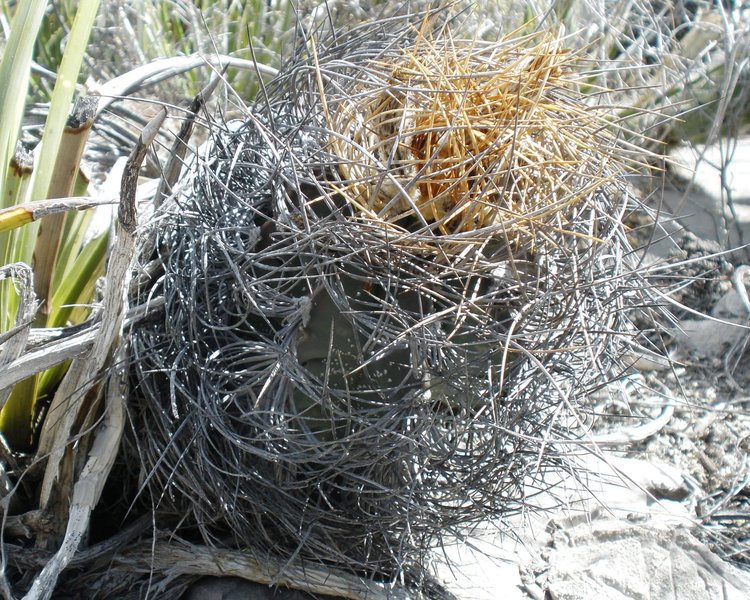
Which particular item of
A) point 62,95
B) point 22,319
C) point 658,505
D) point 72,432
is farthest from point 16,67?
point 658,505

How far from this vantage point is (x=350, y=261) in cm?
76

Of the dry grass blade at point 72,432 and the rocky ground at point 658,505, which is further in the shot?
the rocky ground at point 658,505

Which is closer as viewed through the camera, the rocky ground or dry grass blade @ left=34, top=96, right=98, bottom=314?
dry grass blade @ left=34, top=96, right=98, bottom=314

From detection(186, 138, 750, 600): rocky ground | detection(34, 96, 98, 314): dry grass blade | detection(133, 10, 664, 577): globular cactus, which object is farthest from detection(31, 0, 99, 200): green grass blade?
detection(186, 138, 750, 600): rocky ground

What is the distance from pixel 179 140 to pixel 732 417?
1.32 meters

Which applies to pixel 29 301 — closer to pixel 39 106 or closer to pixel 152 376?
pixel 152 376

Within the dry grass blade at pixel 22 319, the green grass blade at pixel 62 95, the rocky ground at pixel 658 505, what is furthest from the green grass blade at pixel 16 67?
the rocky ground at pixel 658 505

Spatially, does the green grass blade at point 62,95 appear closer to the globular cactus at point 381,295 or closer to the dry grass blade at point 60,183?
the dry grass blade at point 60,183

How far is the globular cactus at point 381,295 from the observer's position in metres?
0.77

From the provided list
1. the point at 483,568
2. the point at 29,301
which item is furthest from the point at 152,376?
the point at 483,568

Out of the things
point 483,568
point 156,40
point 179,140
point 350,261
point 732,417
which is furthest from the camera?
point 156,40

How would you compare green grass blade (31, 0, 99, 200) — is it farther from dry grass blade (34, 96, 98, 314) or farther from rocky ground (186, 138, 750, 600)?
rocky ground (186, 138, 750, 600)

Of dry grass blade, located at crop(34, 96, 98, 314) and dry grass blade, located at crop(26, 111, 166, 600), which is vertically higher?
dry grass blade, located at crop(34, 96, 98, 314)

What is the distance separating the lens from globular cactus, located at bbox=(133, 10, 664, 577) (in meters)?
0.77
